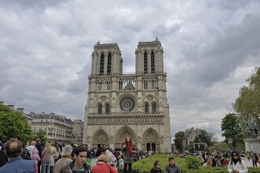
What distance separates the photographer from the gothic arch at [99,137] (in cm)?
4418

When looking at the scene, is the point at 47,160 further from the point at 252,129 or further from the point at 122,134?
the point at 122,134

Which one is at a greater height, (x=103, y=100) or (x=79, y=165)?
(x=103, y=100)

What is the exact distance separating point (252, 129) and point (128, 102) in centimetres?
2604

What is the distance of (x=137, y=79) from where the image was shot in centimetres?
4697

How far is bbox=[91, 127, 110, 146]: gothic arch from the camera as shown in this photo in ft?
145

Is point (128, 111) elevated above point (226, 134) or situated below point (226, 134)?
above

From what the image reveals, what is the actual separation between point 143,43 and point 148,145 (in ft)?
75.5

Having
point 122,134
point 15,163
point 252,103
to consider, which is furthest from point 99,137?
point 15,163

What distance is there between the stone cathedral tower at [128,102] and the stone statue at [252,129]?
18.0 metres

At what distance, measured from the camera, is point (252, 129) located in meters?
25.8

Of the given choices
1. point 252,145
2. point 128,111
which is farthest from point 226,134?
point 128,111

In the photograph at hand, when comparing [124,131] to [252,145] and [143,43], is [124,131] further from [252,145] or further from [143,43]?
[252,145]

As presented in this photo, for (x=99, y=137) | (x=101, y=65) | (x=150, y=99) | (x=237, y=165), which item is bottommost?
(x=237, y=165)

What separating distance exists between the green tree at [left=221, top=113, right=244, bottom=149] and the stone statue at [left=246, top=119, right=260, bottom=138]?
46.1 ft
